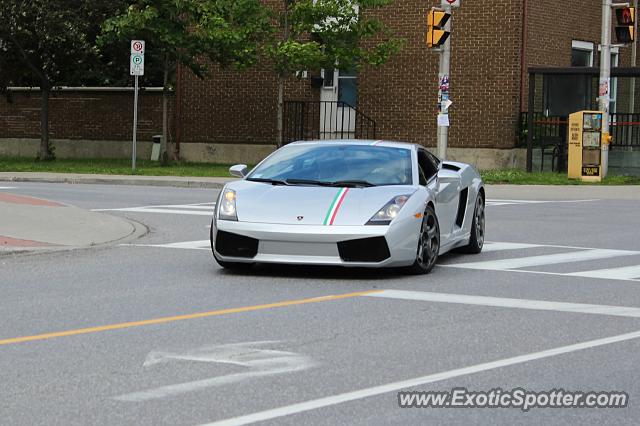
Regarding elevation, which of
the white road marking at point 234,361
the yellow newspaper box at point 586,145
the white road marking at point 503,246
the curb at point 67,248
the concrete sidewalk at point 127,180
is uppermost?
the yellow newspaper box at point 586,145

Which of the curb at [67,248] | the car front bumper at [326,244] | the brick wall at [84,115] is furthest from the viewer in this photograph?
the brick wall at [84,115]

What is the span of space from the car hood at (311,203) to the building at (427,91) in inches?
864

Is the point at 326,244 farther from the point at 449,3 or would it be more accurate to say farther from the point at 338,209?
the point at 449,3

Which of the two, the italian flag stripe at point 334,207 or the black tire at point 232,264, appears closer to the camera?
the italian flag stripe at point 334,207

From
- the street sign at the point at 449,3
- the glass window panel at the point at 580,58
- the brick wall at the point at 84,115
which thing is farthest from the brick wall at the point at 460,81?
the brick wall at the point at 84,115

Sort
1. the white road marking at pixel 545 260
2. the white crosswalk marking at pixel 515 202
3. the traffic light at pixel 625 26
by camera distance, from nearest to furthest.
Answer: the white road marking at pixel 545 260
the white crosswalk marking at pixel 515 202
the traffic light at pixel 625 26

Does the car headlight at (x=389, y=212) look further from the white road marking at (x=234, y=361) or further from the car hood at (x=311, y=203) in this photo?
the white road marking at (x=234, y=361)

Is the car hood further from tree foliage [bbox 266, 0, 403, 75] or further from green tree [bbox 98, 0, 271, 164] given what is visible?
green tree [bbox 98, 0, 271, 164]

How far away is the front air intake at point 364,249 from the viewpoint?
1164 centimetres

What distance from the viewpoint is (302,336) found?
343 inches

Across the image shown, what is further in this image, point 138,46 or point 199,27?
point 199,27

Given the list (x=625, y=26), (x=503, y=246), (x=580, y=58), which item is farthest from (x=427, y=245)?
(x=580, y=58)

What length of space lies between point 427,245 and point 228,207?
6.32 ft

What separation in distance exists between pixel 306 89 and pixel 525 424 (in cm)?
3079
